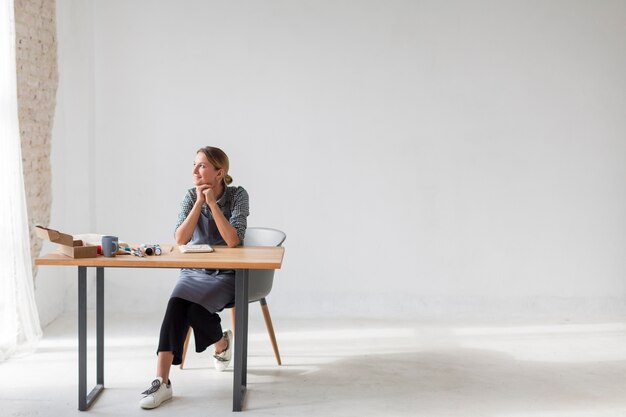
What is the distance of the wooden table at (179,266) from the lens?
3162 mm

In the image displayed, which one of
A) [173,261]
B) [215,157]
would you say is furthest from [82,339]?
[215,157]

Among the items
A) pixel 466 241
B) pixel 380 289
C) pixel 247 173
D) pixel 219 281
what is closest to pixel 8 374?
pixel 219 281

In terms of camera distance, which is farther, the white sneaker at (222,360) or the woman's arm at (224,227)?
the white sneaker at (222,360)

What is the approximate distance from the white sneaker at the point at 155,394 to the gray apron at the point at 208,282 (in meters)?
0.41

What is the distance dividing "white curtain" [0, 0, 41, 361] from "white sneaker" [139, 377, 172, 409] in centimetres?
120

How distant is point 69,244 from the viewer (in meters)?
3.18

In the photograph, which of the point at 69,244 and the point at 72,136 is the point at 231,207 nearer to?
the point at 69,244

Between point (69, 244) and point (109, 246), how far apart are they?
0.56ft

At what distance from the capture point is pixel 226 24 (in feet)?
17.6

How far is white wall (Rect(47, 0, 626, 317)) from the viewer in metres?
5.37

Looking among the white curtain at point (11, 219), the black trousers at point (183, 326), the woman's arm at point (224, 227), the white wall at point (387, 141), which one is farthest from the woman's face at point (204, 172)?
the white wall at point (387, 141)

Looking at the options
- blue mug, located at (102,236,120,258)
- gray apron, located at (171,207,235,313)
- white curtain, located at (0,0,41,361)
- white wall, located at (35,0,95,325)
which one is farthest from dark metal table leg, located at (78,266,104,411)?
white wall, located at (35,0,95,325)

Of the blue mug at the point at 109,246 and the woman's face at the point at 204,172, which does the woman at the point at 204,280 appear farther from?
the blue mug at the point at 109,246

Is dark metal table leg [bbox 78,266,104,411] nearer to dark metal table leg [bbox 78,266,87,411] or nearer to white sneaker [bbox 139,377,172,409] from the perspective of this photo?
dark metal table leg [bbox 78,266,87,411]
